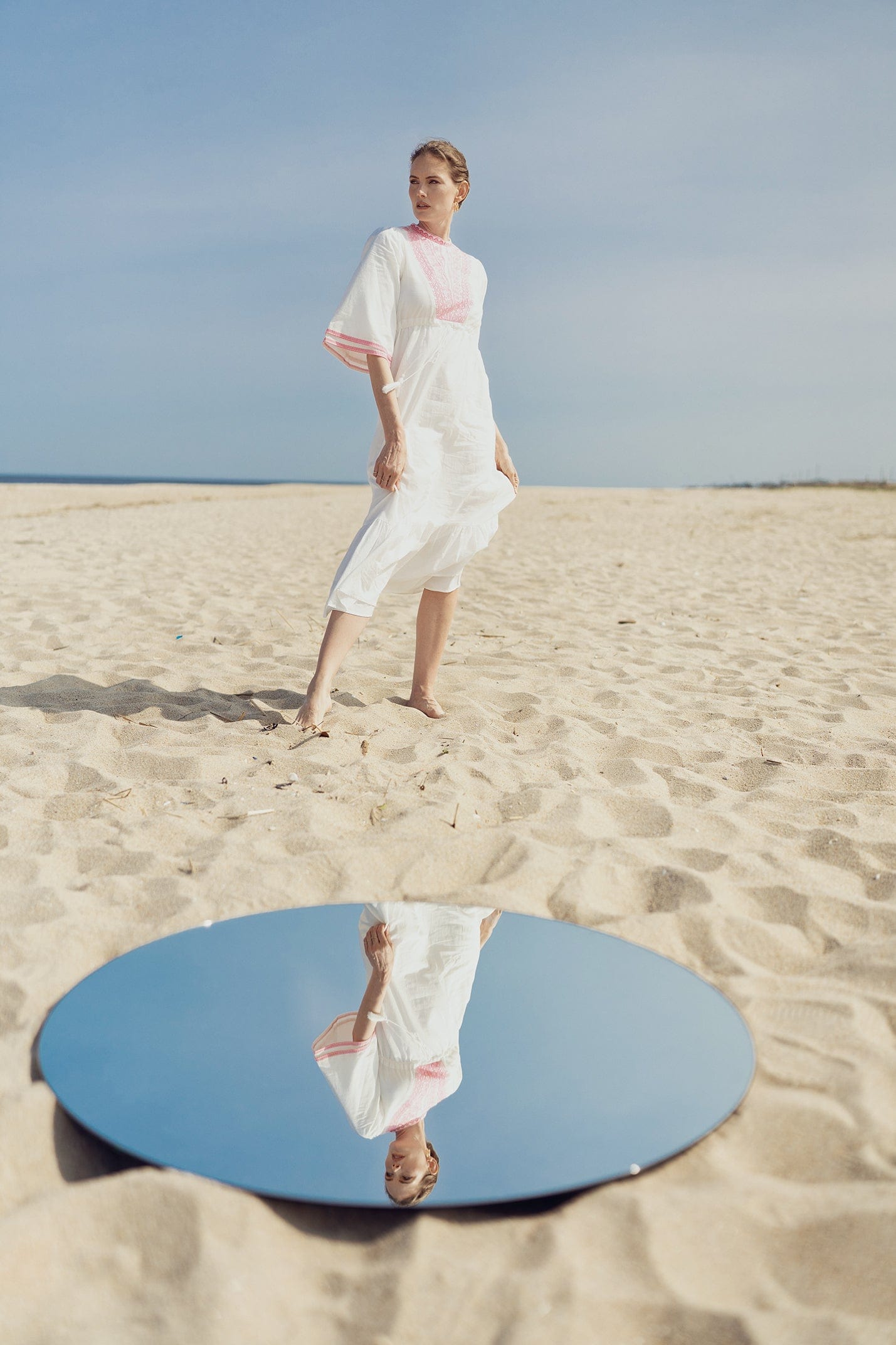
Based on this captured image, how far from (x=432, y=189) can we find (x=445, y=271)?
25cm

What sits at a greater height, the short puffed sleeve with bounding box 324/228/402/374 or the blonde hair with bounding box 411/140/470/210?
the blonde hair with bounding box 411/140/470/210

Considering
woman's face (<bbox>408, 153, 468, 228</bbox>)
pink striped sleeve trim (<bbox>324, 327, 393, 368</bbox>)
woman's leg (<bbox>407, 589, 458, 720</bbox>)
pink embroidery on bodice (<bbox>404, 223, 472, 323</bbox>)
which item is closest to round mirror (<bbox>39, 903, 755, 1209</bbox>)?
woman's leg (<bbox>407, 589, 458, 720</bbox>)

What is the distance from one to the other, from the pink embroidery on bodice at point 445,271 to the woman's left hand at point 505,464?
511mm

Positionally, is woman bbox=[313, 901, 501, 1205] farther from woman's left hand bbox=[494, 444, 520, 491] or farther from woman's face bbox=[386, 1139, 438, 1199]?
woman's left hand bbox=[494, 444, 520, 491]

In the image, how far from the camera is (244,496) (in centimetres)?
2664

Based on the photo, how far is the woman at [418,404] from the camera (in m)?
3.07

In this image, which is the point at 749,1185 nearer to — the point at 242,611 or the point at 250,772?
the point at 250,772

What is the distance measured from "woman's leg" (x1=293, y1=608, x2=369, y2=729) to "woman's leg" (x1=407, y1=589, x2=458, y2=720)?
38 centimetres

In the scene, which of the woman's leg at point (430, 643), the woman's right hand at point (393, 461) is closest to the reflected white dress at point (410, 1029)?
the woman's right hand at point (393, 461)

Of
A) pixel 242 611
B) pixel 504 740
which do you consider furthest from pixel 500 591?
pixel 504 740

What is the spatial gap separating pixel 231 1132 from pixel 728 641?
4.35 m

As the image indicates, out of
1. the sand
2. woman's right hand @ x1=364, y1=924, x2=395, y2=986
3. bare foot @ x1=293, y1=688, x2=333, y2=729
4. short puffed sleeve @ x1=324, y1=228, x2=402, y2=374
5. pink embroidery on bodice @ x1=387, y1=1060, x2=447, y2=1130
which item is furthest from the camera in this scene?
bare foot @ x1=293, y1=688, x2=333, y2=729

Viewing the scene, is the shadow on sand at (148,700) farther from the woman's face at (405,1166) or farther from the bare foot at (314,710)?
the woman's face at (405,1166)

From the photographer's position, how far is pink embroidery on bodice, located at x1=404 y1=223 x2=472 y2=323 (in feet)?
10.1
